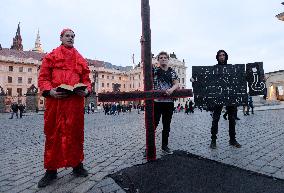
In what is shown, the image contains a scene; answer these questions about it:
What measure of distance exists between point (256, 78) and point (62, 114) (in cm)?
383

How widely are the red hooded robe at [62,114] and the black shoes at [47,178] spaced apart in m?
0.10

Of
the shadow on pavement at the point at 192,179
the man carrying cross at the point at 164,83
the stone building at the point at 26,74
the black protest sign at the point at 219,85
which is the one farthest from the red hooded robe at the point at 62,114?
the stone building at the point at 26,74

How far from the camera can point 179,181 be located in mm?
3123

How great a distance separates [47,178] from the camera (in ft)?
10.9

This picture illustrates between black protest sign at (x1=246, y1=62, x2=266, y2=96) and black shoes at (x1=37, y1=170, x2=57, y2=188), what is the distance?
4032 mm

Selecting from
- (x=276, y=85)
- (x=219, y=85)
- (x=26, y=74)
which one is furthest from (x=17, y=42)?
(x=219, y=85)

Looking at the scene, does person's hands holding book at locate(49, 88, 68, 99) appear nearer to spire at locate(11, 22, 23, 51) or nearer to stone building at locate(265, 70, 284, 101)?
stone building at locate(265, 70, 284, 101)

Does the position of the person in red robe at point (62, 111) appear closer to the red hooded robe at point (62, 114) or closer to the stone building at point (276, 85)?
the red hooded robe at point (62, 114)

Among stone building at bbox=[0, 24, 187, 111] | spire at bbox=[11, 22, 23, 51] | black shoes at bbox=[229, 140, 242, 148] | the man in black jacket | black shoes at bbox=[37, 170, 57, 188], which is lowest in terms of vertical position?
black shoes at bbox=[37, 170, 57, 188]

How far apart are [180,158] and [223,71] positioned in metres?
2.08

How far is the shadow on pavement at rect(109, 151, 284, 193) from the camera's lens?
2861 mm

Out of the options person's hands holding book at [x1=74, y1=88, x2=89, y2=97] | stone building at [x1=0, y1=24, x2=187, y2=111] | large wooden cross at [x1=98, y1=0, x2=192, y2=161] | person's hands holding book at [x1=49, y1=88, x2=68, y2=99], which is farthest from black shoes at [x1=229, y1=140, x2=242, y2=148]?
stone building at [x1=0, y1=24, x2=187, y2=111]

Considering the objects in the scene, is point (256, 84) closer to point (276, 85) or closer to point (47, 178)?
point (47, 178)

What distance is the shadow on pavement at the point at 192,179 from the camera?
2861 millimetres
